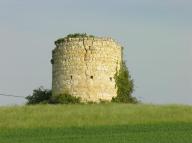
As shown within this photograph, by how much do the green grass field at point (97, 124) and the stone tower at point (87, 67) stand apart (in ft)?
9.31

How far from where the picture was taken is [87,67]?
4053cm

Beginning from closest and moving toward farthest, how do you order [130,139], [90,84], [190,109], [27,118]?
[130,139] → [27,118] → [190,109] → [90,84]

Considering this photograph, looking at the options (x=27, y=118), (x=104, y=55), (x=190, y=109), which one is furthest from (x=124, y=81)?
(x=27, y=118)

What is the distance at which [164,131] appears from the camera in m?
28.0

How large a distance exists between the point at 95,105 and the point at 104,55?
4.03m

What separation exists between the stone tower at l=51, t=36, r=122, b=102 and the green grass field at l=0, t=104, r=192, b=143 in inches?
112

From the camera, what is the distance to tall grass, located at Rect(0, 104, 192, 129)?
3172 centimetres

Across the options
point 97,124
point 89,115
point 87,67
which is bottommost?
point 97,124

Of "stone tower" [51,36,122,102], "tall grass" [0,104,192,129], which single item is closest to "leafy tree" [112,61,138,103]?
"stone tower" [51,36,122,102]

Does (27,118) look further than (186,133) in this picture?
Yes

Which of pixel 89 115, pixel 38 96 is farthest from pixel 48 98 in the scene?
pixel 89 115

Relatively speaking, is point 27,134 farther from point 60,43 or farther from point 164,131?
point 60,43

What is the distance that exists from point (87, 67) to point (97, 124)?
9598mm

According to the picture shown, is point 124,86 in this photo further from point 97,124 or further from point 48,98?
point 97,124
